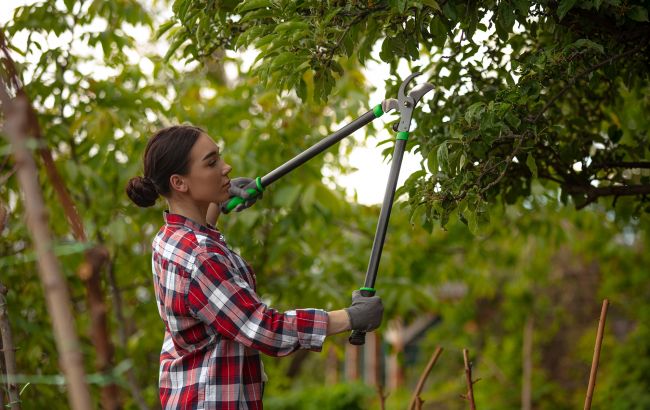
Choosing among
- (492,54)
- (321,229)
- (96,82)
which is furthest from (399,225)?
(492,54)

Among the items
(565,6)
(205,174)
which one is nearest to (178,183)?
(205,174)

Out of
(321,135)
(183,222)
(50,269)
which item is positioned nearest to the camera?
(50,269)

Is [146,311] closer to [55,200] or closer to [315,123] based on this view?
[55,200]

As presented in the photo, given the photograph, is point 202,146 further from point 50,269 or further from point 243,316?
point 50,269

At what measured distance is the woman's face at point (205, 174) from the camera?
2.24m

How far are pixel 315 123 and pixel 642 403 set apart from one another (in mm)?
4361

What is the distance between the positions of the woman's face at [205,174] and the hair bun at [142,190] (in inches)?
5.0

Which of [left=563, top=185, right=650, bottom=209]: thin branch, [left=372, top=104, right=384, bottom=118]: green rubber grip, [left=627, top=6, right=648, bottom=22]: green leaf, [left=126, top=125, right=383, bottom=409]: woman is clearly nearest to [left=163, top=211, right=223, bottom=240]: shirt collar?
[left=126, top=125, right=383, bottom=409]: woman

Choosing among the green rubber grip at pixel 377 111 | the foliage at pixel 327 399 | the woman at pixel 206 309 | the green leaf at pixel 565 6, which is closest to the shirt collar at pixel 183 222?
the woman at pixel 206 309

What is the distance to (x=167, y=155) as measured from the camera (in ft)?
7.31

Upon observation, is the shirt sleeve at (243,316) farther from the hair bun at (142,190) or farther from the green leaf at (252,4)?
the green leaf at (252,4)

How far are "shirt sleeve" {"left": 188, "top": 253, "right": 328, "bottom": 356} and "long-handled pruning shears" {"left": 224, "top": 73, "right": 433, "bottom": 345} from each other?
0.47 feet

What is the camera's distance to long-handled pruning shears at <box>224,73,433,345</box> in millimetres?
2164

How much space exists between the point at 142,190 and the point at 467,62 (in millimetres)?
1234
